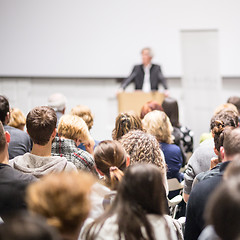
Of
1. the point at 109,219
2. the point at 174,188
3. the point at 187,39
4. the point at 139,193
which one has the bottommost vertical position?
the point at 174,188

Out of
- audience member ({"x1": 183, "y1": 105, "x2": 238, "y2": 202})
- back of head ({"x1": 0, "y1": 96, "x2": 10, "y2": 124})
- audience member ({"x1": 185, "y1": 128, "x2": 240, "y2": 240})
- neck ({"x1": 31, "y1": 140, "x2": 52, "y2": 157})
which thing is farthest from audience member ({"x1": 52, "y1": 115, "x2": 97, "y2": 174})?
audience member ({"x1": 185, "y1": 128, "x2": 240, "y2": 240})

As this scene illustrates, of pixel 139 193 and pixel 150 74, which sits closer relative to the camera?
pixel 139 193

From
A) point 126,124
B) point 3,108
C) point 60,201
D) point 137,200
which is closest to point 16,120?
point 3,108

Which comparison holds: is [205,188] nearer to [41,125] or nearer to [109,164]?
[109,164]

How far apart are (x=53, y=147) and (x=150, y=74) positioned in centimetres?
336

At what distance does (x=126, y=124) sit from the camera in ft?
10.0

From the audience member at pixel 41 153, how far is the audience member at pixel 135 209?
2.44ft

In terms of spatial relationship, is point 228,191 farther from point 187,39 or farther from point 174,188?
point 187,39

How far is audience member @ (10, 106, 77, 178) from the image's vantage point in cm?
228

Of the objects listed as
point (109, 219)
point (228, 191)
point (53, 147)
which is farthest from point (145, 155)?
point (228, 191)

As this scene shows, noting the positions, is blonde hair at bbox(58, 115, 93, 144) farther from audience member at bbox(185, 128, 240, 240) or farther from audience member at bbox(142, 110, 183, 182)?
audience member at bbox(185, 128, 240, 240)

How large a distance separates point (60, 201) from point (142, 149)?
4.22 ft

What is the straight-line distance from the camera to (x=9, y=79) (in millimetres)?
7344

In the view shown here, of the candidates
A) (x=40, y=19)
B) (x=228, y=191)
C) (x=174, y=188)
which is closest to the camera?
(x=228, y=191)
